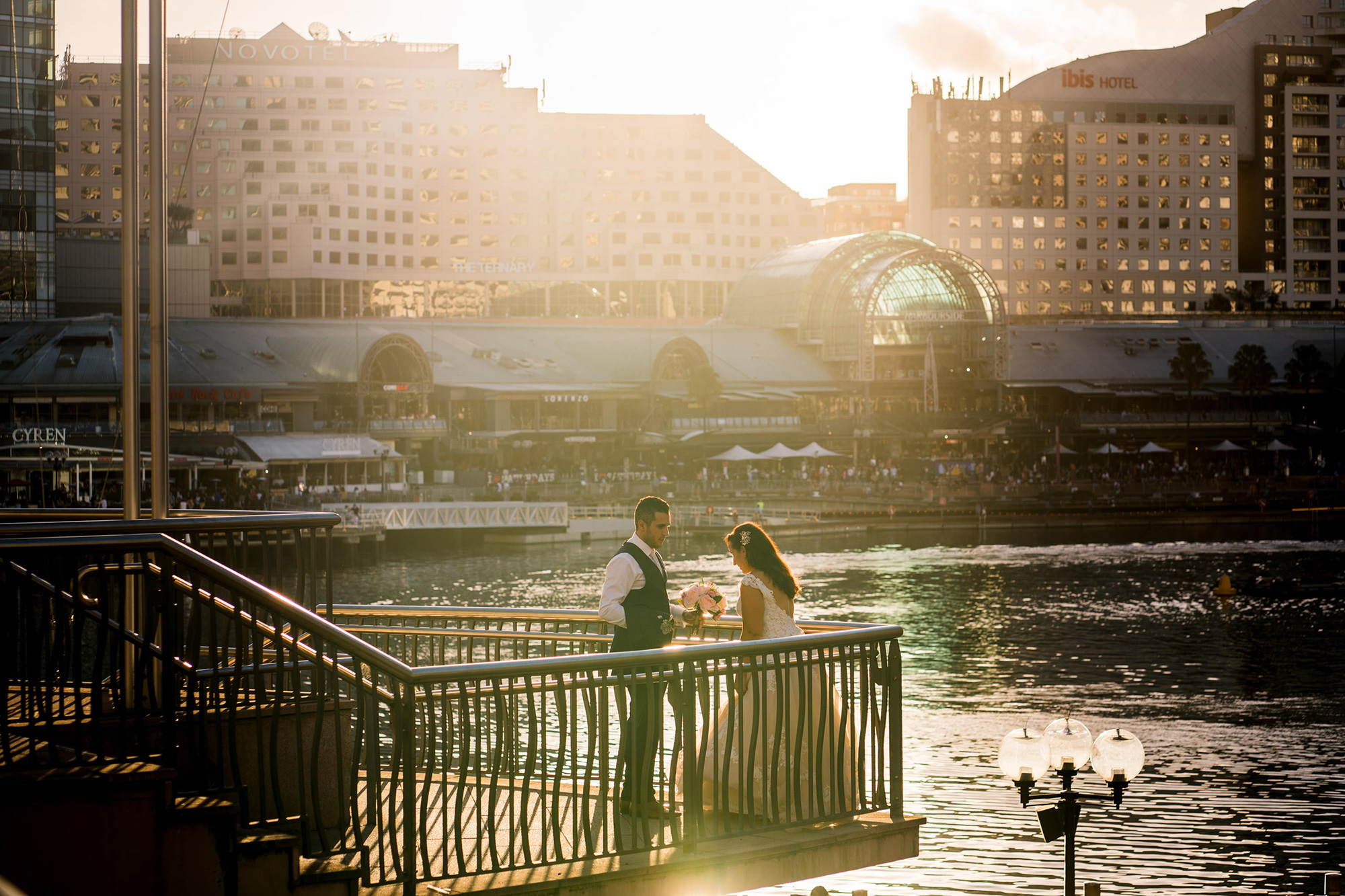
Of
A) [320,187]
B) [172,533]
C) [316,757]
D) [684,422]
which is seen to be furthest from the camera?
[320,187]

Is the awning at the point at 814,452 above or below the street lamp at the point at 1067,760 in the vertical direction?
above

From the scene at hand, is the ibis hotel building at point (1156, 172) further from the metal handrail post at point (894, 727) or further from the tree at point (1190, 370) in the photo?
the metal handrail post at point (894, 727)

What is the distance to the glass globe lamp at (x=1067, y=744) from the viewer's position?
10734mm

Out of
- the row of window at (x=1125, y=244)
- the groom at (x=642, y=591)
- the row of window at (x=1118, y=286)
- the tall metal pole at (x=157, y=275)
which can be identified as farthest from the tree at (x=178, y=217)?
the groom at (x=642, y=591)

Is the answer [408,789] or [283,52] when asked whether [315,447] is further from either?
[283,52]

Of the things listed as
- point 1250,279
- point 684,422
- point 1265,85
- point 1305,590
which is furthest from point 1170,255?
point 1305,590

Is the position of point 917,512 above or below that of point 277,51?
below

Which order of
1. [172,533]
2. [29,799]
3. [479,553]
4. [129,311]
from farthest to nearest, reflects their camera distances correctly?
[479,553] < [129,311] < [172,533] < [29,799]

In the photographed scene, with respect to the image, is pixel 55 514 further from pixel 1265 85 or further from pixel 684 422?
pixel 1265 85

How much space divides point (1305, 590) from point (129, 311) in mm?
48625

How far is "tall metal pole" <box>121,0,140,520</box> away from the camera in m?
8.64

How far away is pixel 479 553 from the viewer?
63.1m

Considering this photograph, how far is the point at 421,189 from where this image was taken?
497 ft

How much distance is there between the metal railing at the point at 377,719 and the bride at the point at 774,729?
0.09ft
